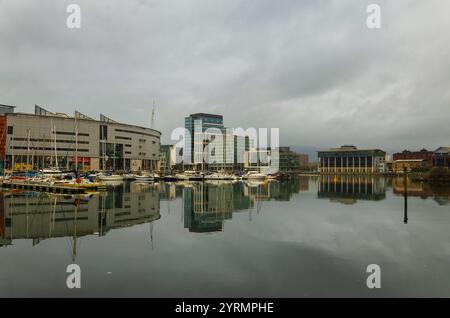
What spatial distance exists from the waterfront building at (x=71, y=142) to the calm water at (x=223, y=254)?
91.6 m

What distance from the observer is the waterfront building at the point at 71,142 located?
125m

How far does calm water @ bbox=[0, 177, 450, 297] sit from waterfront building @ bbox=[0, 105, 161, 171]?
91637 millimetres

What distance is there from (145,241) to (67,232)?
658 centimetres

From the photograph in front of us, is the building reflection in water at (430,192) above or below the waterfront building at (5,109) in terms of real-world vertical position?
below

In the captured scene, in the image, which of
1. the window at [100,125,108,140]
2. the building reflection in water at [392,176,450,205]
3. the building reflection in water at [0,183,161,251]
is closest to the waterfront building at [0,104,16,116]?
the window at [100,125,108,140]

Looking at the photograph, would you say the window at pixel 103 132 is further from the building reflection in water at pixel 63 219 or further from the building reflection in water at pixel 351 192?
the building reflection in water at pixel 63 219

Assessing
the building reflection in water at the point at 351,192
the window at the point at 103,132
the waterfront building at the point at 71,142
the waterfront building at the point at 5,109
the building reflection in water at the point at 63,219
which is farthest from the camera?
the waterfront building at the point at 5,109

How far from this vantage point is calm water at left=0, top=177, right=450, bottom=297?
12391 millimetres

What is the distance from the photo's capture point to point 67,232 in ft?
75.2

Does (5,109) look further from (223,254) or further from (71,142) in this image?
(223,254)

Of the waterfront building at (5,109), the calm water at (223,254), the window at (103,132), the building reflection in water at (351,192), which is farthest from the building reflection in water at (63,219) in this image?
the waterfront building at (5,109)

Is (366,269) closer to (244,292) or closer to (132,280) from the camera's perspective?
(244,292)
